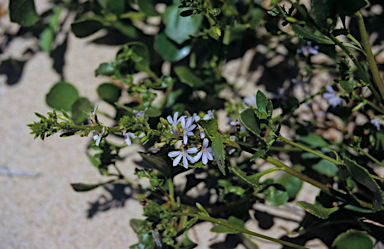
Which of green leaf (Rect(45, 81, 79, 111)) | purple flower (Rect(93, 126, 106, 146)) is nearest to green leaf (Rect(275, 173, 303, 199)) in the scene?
purple flower (Rect(93, 126, 106, 146))

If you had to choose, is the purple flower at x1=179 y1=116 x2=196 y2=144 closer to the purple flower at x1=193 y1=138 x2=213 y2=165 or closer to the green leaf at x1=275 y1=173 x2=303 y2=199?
the purple flower at x1=193 y1=138 x2=213 y2=165

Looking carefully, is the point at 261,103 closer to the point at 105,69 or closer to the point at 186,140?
the point at 186,140

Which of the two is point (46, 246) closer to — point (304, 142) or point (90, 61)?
point (90, 61)

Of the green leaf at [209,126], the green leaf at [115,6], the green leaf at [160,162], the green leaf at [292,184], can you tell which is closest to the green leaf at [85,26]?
the green leaf at [115,6]

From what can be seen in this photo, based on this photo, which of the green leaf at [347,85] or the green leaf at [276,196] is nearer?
the green leaf at [347,85]

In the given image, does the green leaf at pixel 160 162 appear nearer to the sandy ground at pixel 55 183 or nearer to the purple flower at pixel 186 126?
the purple flower at pixel 186 126
